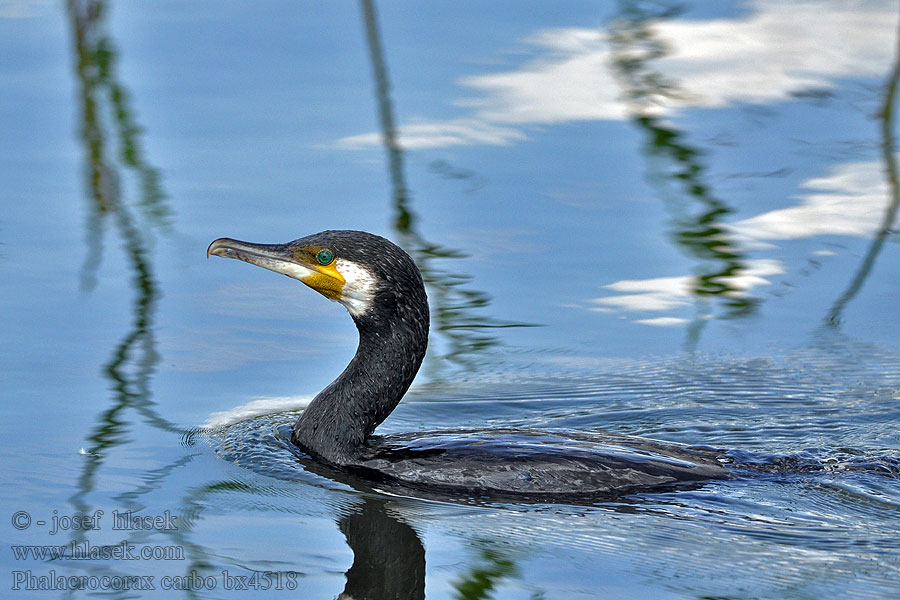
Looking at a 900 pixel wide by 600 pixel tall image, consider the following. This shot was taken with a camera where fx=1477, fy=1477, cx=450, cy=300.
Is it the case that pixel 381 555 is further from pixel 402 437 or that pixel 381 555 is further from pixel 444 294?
pixel 444 294

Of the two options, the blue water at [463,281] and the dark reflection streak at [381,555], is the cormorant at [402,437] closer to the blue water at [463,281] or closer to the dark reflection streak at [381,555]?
the blue water at [463,281]

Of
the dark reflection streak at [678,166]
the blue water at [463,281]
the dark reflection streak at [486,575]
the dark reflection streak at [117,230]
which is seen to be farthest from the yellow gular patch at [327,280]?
the dark reflection streak at [678,166]

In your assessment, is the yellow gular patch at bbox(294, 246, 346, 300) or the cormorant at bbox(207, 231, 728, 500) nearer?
the cormorant at bbox(207, 231, 728, 500)

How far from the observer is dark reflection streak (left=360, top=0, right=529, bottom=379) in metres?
7.42

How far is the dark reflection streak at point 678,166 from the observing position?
8.16 metres

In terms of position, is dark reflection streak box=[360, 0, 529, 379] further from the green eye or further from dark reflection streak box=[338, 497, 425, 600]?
dark reflection streak box=[338, 497, 425, 600]

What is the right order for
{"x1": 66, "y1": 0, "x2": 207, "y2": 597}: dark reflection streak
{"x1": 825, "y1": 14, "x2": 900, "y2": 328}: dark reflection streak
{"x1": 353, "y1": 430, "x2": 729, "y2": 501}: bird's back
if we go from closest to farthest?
1. {"x1": 353, "y1": 430, "x2": 729, "y2": 501}: bird's back
2. {"x1": 66, "y1": 0, "x2": 207, "y2": 597}: dark reflection streak
3. {"x1": 825, "y1": 14, "x2": 900, "y2": 328}: dark reflection streak

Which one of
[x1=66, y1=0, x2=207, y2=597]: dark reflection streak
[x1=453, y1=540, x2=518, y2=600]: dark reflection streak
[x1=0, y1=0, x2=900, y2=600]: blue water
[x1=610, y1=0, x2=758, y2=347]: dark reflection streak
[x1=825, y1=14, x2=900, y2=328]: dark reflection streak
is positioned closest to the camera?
[x1=453, y1=540, x2=518, y2=600]: dark reflection streak

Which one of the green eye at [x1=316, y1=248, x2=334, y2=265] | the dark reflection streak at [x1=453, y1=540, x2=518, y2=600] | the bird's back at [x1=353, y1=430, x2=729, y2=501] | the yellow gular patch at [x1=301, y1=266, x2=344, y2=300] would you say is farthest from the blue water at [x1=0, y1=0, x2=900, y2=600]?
the green eye at [x1=316, y1=248, x2=334, y2=265]

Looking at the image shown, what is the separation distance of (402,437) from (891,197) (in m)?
4.42

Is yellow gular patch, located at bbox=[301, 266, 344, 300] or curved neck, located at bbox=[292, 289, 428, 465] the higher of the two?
yellow gular patch, located at bbox=[301, 266, 344, 300]

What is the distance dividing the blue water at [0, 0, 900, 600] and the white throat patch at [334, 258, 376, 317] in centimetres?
71

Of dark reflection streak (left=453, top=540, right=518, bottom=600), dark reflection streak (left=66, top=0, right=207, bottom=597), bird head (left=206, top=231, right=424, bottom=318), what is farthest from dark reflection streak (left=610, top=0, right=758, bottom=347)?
dark reflection streak (left=66, top=0, right=207, bottom=597)

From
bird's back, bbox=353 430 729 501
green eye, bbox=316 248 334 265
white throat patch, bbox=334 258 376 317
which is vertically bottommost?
bird's back, bbox=353 430 729 501
